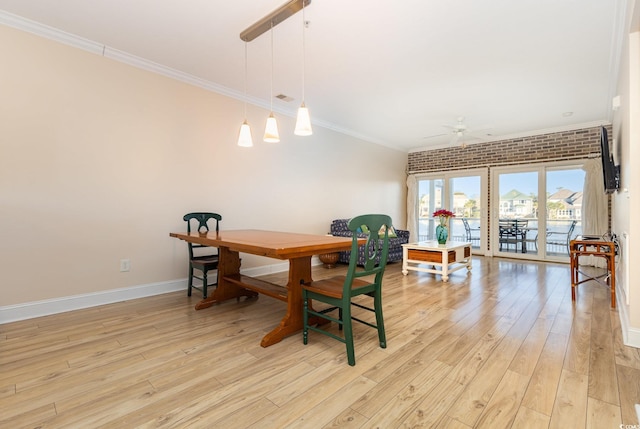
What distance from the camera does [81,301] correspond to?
294 centimetres

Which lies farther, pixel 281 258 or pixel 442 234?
pixel 442 234

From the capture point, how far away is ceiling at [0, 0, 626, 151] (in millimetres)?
2443

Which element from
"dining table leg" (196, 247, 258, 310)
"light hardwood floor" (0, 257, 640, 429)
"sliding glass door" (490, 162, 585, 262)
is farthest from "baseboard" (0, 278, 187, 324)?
"sliding glass door" (490, 162, 585, 262)

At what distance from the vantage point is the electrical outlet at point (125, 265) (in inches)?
126

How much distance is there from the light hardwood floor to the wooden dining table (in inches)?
4.9

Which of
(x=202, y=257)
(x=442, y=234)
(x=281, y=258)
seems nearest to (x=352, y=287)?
(x=281, y=258)

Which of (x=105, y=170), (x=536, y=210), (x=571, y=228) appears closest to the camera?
(x=105, y=170)

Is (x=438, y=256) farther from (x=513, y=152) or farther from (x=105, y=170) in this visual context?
(x=105, y=170)

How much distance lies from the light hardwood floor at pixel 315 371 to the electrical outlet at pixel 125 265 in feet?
1.34

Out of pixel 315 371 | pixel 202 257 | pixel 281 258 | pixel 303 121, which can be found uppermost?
pixel 303 121

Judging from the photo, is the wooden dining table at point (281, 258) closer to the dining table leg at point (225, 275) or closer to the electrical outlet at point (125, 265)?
the dining table leg at point (225, 275)

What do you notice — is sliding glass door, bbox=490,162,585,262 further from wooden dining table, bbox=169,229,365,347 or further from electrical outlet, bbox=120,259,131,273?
electrical outlet, bbox=120,259,131,273

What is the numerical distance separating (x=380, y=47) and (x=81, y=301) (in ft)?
12.7

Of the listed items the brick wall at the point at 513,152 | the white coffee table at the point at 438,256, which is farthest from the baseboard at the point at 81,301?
the brick wall at the point at 513,152
